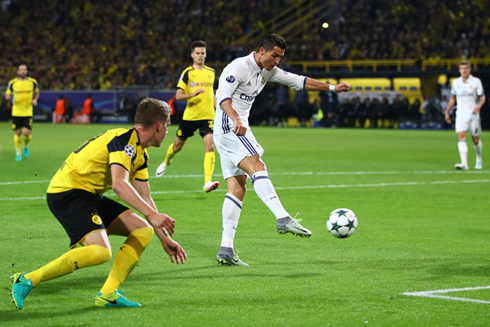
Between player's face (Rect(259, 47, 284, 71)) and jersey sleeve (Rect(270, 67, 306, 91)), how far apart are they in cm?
39

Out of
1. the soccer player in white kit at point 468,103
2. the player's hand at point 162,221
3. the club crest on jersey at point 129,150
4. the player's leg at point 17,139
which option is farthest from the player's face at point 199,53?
the player's hand at point 162,221

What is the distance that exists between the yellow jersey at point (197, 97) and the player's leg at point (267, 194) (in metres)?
7.06

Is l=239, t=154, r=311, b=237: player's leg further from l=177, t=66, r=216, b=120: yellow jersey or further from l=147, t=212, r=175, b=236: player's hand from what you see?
l=177, t=66, r=216, b=120: yellow jersey

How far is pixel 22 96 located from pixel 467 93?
11926 millimetres

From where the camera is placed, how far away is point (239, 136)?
8.26m

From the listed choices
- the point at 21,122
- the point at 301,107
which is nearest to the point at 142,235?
the point at 21,122

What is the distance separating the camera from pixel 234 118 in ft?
26.5

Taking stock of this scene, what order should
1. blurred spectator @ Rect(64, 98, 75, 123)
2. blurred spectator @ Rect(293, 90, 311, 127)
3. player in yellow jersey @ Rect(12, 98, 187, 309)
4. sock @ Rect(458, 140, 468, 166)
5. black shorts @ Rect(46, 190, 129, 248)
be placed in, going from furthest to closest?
1. blurred spectator @ Rect(64, 98, 75, 123)
2. blurred spectator @ Rect(293, 90, 311, 127)
3. sock @ Rect(458, 140, 468, 166)
4. black shorts @ Rect(46, 190, 129, 248)
5. player in yellow jersey @ Rect(12, 98, 187, 309)

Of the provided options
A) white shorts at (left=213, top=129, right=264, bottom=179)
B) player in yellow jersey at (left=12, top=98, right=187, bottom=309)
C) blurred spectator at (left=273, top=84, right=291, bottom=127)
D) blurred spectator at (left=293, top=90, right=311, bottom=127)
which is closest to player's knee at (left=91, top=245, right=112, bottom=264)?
player in yellow jersey at (left=12, top=98, right=187, bottom=309)

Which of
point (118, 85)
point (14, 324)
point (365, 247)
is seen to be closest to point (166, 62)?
point (118, 85)

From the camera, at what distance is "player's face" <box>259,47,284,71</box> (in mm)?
8266

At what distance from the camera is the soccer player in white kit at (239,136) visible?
318 inches

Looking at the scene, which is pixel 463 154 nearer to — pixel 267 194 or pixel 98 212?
pixel 267 194

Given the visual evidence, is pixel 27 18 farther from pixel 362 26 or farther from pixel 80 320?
pixel 80 320
